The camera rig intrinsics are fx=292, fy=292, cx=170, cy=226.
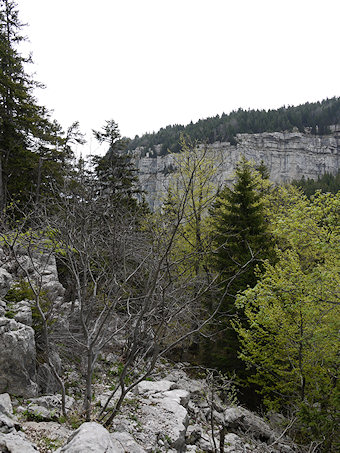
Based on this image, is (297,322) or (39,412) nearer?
(39,412)

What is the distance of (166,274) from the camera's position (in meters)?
4.95

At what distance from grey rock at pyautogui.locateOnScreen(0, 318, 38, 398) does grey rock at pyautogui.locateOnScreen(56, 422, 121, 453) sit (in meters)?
1.91

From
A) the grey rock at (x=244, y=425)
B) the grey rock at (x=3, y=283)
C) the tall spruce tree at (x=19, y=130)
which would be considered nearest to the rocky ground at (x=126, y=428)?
the grey rock at (x=244, y=425)

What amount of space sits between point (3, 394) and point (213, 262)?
30.2 feet

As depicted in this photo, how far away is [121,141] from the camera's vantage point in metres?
16.0

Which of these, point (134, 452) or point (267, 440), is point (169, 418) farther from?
point (267, 440)

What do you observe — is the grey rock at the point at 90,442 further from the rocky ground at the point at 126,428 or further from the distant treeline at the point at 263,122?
the distant treeline at the point at 263,122

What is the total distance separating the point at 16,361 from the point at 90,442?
7.50 feet

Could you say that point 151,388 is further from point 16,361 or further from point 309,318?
point 309,318

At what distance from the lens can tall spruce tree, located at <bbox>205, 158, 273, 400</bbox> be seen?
10641 millimetres

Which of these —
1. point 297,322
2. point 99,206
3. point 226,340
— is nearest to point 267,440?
point 297,322

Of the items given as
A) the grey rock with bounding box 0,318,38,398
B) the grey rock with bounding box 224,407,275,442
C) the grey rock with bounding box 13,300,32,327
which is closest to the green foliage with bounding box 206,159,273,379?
the grey rock with bounding box 224,407,275,442

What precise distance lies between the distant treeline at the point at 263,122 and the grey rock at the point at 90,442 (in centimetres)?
9872

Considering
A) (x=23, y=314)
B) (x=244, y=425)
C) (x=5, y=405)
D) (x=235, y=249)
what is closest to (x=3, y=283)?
(x=23, y=314)
